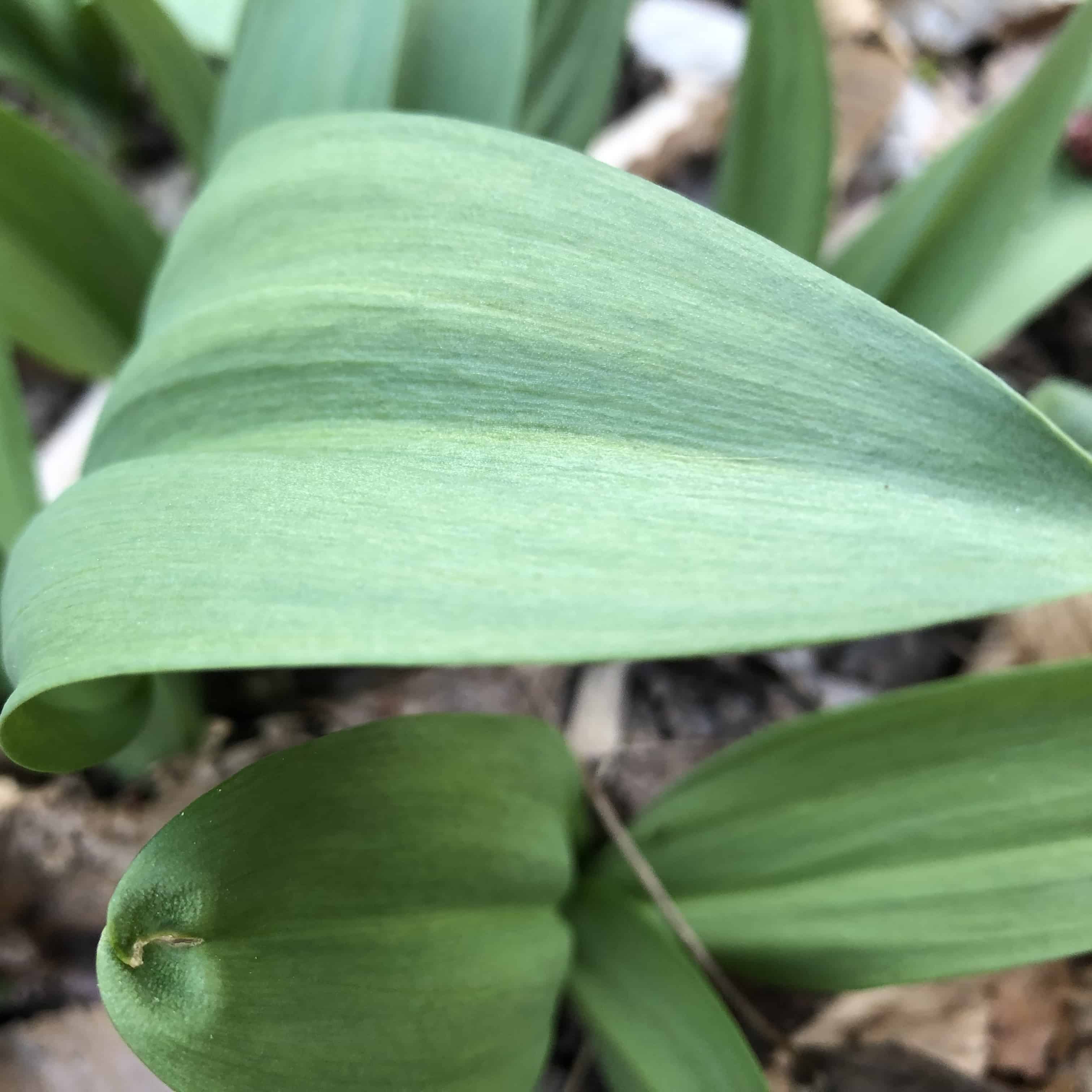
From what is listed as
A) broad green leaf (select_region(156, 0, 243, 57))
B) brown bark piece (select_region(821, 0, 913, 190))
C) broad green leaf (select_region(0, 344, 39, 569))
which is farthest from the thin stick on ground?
brown bark piece (select_region(821, 0, 913, 190))

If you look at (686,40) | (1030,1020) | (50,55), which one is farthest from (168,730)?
(686,40)

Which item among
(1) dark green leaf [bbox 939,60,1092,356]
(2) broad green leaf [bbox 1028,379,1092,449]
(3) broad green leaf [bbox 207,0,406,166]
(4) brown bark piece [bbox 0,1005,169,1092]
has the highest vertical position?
(3) broad green leaf [bbox 207,0,406,166]

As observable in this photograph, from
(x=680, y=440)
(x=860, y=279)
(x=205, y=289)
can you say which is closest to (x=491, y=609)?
(x=680, y=440)

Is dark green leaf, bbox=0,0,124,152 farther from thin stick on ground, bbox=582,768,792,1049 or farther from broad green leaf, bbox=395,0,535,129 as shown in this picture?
thin stick on ground, bbox=582,768,792,1049

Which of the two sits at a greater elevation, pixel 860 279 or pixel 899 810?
pixel 860 279

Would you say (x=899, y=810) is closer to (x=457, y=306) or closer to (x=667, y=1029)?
(x=667, y=1029)

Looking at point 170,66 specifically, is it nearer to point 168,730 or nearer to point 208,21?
point 208,21
